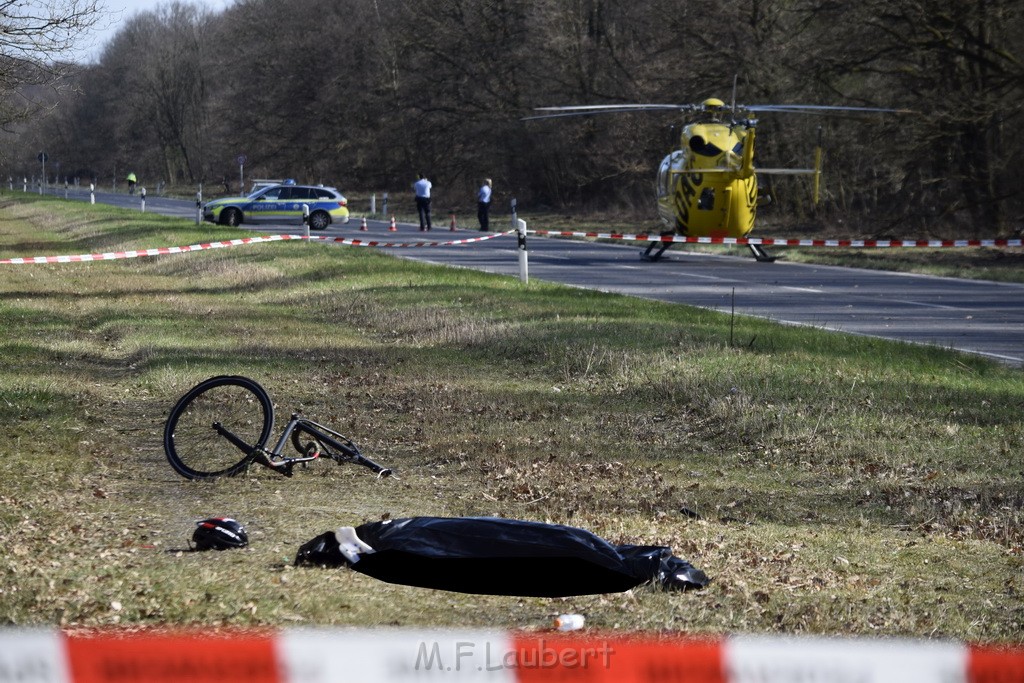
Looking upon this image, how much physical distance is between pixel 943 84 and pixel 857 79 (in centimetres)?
650

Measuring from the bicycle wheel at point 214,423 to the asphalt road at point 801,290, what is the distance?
8329 mm

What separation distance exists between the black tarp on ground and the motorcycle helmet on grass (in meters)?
0.49

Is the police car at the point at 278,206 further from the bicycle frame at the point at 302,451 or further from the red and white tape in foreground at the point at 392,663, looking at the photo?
the red and white tape in foreground at the point at 392,663

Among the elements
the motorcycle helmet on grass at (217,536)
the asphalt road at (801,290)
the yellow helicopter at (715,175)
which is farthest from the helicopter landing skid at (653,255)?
the motorcycle helmet on grass at (217,536)

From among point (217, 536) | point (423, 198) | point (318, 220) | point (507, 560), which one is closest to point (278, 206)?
point (318, 220)

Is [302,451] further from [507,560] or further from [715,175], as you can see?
[715,175]

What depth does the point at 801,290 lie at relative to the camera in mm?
23109

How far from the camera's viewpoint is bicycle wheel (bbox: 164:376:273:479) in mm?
8508

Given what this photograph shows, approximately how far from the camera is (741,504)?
8008 millimetres

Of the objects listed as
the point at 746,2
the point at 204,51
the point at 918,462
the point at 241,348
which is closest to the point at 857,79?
the point at 746,2

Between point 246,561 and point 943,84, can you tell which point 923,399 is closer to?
point 246,561

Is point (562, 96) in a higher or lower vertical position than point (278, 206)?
higher

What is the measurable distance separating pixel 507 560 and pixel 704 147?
22487 mm

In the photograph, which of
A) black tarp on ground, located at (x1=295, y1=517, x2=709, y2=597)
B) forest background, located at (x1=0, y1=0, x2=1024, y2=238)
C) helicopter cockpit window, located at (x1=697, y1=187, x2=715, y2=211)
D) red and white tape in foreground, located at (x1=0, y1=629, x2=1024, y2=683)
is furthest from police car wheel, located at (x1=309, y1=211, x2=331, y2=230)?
red and white tape in foreground, located at (x1=0, y1=629, x2=1024, y2=683)
